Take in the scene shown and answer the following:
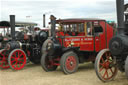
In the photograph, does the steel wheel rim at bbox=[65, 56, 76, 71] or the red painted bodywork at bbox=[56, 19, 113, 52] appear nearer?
the steel wheel rim at bbox=[65, 56, 76, 71]

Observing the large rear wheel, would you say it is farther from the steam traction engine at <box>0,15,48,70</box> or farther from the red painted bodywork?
the red painted bodywork

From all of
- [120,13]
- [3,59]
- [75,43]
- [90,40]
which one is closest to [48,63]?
[75,43]

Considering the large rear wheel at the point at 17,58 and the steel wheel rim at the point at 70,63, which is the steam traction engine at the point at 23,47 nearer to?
the large rear wheel at the point at 17,58

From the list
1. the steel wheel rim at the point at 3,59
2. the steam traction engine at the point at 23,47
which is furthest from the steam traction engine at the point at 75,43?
the steel wheel rim at the point at 3,59

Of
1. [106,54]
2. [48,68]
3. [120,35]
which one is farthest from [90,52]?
[120,35]

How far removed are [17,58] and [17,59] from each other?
1.4 inches

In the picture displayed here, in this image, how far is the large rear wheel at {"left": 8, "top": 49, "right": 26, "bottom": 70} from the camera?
6.19 m

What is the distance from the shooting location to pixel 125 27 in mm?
4027

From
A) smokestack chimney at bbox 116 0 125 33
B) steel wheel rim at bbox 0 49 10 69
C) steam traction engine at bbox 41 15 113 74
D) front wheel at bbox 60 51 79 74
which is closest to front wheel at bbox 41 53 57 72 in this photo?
steam traction engine at bbox 41 15 113 74

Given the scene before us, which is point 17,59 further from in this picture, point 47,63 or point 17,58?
point 47,63

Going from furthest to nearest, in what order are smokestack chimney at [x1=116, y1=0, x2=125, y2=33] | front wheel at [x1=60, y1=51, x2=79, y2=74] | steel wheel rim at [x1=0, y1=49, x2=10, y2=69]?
steel wheel rim at [x1=0, y1=49, x2=10, y2=69]
front wheel at [x1=60, y1=51, x2=79, y2=74]
smokestack chimney at [x1=116, y1=0, x2=125, y2=33]

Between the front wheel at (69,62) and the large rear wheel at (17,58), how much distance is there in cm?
180

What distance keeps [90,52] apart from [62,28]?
123 cm

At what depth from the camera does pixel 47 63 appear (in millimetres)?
5941
